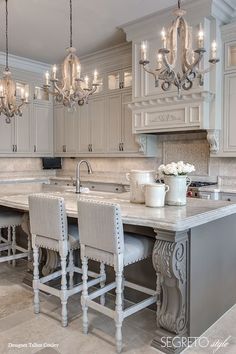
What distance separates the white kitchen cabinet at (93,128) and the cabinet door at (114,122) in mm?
120

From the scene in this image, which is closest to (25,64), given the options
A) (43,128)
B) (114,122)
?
(43,128)

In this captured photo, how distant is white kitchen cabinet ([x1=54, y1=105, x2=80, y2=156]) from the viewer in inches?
238

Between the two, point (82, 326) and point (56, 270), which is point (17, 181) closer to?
point (56, 270)

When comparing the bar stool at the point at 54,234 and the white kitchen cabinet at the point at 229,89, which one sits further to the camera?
the white kitchen cabinet at the point at 229,89

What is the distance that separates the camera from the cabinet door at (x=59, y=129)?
6.27 metres

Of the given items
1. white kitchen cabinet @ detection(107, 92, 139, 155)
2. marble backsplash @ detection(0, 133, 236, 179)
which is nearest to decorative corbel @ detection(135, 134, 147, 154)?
white kitchen cabinet @ detection(107, 92, 139, 155)

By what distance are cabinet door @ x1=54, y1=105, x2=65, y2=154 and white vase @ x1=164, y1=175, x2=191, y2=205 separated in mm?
4118

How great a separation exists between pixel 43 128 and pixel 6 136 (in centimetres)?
86

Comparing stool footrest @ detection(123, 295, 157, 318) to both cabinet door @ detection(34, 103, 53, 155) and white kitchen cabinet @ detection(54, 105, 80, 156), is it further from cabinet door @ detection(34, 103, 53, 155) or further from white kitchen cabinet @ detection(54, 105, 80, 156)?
cabinet door @ detection(34, 103, 53, 155)

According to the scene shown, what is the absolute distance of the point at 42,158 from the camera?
6434mm

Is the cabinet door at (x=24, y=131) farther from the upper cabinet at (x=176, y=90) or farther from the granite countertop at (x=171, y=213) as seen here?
the granite countertop at (x=171, y=213)

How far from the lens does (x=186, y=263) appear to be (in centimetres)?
208

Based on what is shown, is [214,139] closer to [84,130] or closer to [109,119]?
[109,119]

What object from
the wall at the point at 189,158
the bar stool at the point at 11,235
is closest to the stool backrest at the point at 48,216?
the bar stool at the point at 11,235
